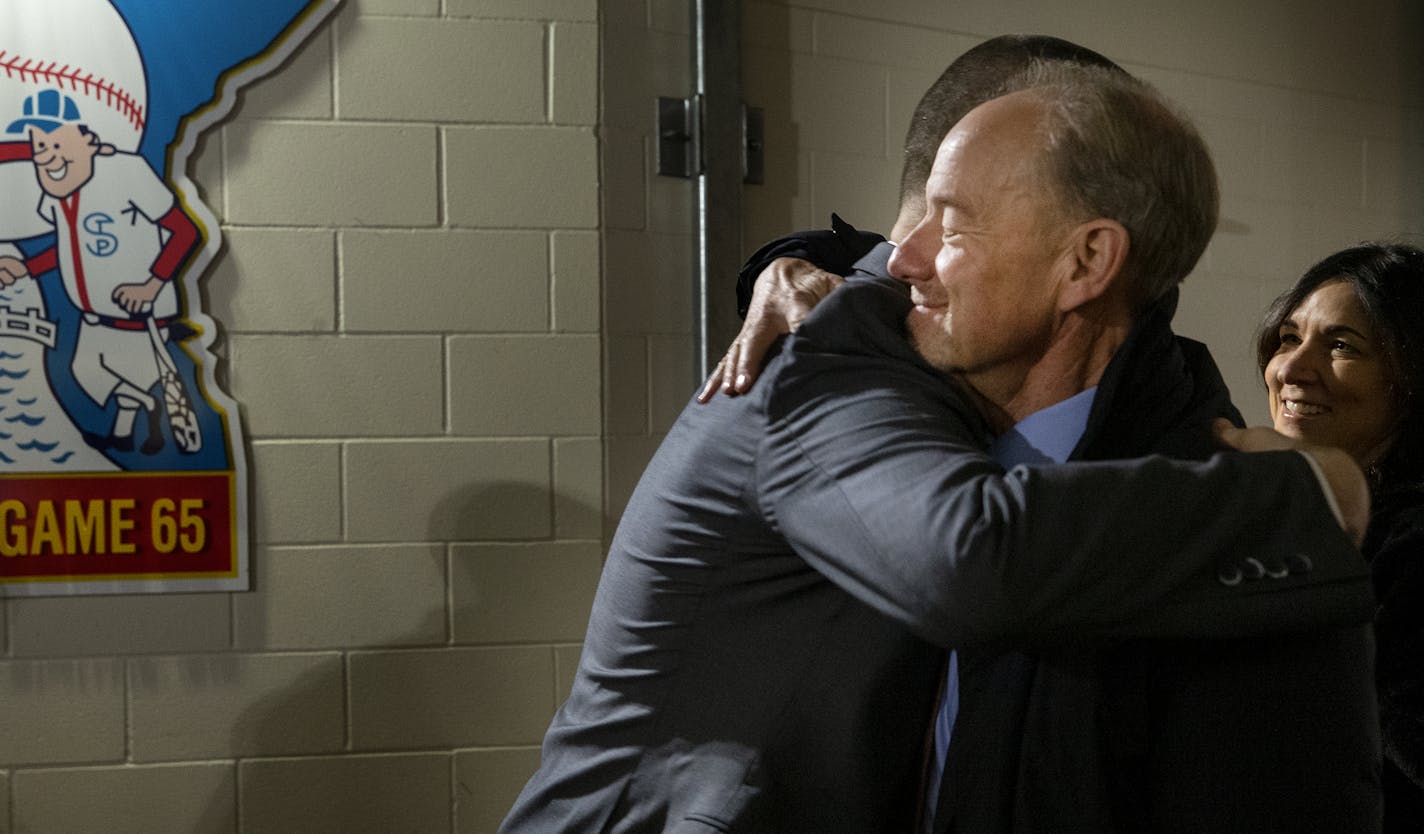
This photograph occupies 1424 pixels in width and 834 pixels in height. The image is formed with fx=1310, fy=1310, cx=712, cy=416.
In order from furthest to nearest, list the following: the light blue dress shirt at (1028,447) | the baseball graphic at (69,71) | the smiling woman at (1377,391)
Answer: the baseball graphic at (69,71), the smiling woman at (1377,391), the light blue dress shirt at (1028,447)

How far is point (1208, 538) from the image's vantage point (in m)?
0.94

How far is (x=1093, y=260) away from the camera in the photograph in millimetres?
1153

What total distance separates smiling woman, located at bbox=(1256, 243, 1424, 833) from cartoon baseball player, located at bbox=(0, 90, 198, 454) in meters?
2.04

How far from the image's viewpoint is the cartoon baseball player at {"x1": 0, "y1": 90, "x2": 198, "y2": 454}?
101 inches

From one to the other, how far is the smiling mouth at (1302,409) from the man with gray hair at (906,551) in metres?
1.03

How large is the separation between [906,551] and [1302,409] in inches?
55.2

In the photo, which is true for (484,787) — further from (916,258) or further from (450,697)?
(916,258)

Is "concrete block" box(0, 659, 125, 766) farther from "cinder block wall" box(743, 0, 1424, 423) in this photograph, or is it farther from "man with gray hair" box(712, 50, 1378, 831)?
"man with gray hair" box(712, 50, 1378, 831)

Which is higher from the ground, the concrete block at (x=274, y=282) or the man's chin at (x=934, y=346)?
the concrete block at (x=274, y=282)

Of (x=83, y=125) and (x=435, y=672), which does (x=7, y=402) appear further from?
(x=435, y=672)

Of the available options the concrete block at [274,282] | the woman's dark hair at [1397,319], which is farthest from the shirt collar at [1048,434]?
the concrete block at [274,282]

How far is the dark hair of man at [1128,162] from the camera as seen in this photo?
1.13m

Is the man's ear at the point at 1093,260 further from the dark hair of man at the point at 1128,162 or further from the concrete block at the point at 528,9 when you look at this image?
the concrete block at the point at 528,9

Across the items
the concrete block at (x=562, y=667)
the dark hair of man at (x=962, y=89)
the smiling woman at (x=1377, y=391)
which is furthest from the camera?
the concrete block at (x=562, y=667)
